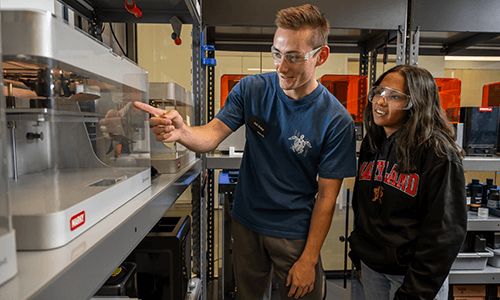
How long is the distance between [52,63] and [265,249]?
3.49 ft

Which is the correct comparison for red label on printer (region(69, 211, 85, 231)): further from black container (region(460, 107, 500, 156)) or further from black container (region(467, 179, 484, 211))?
black container (region(467, 179, 484, 211))

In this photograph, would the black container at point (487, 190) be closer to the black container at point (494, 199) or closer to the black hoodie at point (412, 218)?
the black container at point (494, 199)

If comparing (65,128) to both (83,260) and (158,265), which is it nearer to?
(83,260)

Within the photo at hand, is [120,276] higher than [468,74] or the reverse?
the reverse

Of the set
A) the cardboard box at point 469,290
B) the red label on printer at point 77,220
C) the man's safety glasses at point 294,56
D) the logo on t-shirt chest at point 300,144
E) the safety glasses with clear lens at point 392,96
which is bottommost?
the cardboard box at point 469,290

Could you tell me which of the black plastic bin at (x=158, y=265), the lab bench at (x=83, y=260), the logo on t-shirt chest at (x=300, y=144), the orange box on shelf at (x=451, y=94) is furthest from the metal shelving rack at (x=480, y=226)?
the lab bench at (x=83, y=260)

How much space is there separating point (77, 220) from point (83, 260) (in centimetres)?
9

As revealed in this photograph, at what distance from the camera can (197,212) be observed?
1.76 metres

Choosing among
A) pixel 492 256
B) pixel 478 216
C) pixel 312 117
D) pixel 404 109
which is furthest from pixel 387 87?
pixel 492 256

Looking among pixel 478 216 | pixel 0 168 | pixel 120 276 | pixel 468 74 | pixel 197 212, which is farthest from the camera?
pixel 468 74

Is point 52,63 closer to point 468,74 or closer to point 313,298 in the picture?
point 313,298

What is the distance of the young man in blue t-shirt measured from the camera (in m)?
1.16

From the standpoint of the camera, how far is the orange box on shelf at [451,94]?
2.19 m

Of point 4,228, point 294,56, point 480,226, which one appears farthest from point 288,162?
point 480,226
